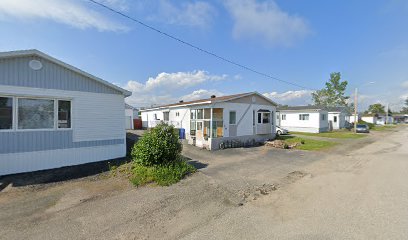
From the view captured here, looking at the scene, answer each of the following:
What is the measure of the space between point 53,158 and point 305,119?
1248 inches

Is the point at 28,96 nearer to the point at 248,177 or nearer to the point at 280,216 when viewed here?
the point at 248,177

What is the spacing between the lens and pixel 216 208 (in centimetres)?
531

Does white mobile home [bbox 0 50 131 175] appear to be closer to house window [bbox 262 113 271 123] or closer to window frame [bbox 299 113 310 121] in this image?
house window [bbox 262 113 271 123]

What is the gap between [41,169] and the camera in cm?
816

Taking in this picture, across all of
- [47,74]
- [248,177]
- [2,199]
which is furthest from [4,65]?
[248,177]

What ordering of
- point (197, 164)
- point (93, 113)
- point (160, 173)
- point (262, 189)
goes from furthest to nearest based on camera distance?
point (197, 164) < point (93, 113) < point (160, 173) < point (262, 189)

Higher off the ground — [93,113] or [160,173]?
[93,113]

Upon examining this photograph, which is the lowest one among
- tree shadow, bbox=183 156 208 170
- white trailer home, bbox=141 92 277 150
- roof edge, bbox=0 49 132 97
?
tree shadow, bbox=183 156 208 170

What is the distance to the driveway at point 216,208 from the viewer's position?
13.6 feet

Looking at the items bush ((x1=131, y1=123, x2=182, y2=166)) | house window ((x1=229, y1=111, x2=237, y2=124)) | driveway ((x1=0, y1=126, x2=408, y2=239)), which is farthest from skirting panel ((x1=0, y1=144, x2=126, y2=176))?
house window ((x1=229, y1=111, x2=237, y2=124))

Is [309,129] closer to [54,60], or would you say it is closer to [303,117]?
[303,117]

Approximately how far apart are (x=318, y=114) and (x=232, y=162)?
24.2 metres

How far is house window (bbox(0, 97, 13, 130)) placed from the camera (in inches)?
296

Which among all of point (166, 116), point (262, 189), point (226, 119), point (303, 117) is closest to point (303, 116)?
point (303, 117)
